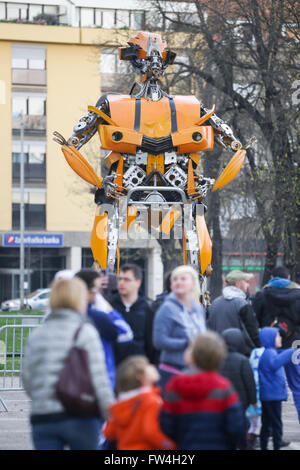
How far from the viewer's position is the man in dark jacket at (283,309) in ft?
31.6

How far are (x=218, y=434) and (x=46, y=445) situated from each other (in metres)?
1.02

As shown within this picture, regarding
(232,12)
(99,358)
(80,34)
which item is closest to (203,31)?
(232,12)

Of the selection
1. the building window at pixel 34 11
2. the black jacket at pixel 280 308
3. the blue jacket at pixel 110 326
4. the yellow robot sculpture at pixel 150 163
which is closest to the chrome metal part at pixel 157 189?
the yellow robot sculpture at pixel 150 163

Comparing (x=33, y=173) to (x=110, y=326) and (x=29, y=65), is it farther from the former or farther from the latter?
(x=110, y=326)

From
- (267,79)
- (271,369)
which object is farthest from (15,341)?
(267,79)

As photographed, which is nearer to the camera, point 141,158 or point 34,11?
point 141,158

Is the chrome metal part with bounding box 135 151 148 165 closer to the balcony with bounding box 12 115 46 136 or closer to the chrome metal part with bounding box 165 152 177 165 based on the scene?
the chrome metal part with bounding box 165 152 177 165

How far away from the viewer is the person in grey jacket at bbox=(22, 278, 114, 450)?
5.76m

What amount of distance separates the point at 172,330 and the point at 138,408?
1458mm

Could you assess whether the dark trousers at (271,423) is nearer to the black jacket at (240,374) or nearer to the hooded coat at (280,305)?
the black jacket at (240,374)

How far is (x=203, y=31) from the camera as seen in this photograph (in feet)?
82.0

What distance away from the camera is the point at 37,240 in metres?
48.8

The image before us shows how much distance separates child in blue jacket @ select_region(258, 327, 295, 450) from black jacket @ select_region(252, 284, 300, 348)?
0.75 metres

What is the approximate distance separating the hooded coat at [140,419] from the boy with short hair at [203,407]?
6 cm
